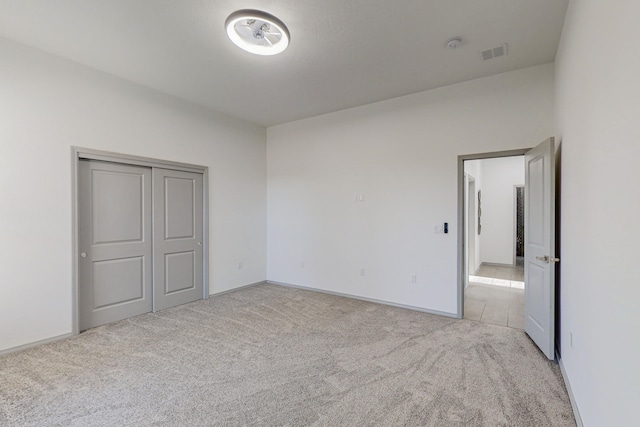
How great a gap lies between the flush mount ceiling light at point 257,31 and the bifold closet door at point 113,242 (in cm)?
227

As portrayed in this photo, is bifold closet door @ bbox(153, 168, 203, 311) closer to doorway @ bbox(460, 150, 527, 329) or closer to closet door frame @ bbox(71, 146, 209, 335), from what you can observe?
closet door frame @ bbox(71, 146, 209, 335)

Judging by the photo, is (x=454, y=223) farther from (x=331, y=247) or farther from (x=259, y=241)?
(x=259, y=241)

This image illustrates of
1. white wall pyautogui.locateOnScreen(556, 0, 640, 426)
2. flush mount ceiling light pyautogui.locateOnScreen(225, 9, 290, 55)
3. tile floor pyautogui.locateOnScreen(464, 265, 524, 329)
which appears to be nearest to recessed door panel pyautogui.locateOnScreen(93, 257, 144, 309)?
flush mount ceiling light pyautogui.locateOnScreen(225, 9, 290, 55)

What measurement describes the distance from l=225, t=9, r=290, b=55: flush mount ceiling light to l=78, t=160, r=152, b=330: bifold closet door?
2.27 m

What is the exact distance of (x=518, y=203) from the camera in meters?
7.34

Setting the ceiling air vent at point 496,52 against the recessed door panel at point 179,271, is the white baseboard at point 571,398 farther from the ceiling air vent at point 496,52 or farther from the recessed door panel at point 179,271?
the recessed door panel at point 179,271

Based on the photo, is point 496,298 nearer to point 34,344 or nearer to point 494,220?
point 494,220

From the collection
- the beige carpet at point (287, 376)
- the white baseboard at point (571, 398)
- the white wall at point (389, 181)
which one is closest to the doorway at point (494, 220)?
the white wall at point (389, 181)

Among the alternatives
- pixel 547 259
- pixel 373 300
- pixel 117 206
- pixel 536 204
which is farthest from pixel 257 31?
pixel 373 300

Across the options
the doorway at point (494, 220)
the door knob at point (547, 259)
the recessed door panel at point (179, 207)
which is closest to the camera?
the door knob at point (547, 259)

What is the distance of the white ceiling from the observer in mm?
2283

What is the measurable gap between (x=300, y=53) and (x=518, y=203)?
22.9 feet

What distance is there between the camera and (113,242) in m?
3.53

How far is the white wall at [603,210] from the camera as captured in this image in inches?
41.7
